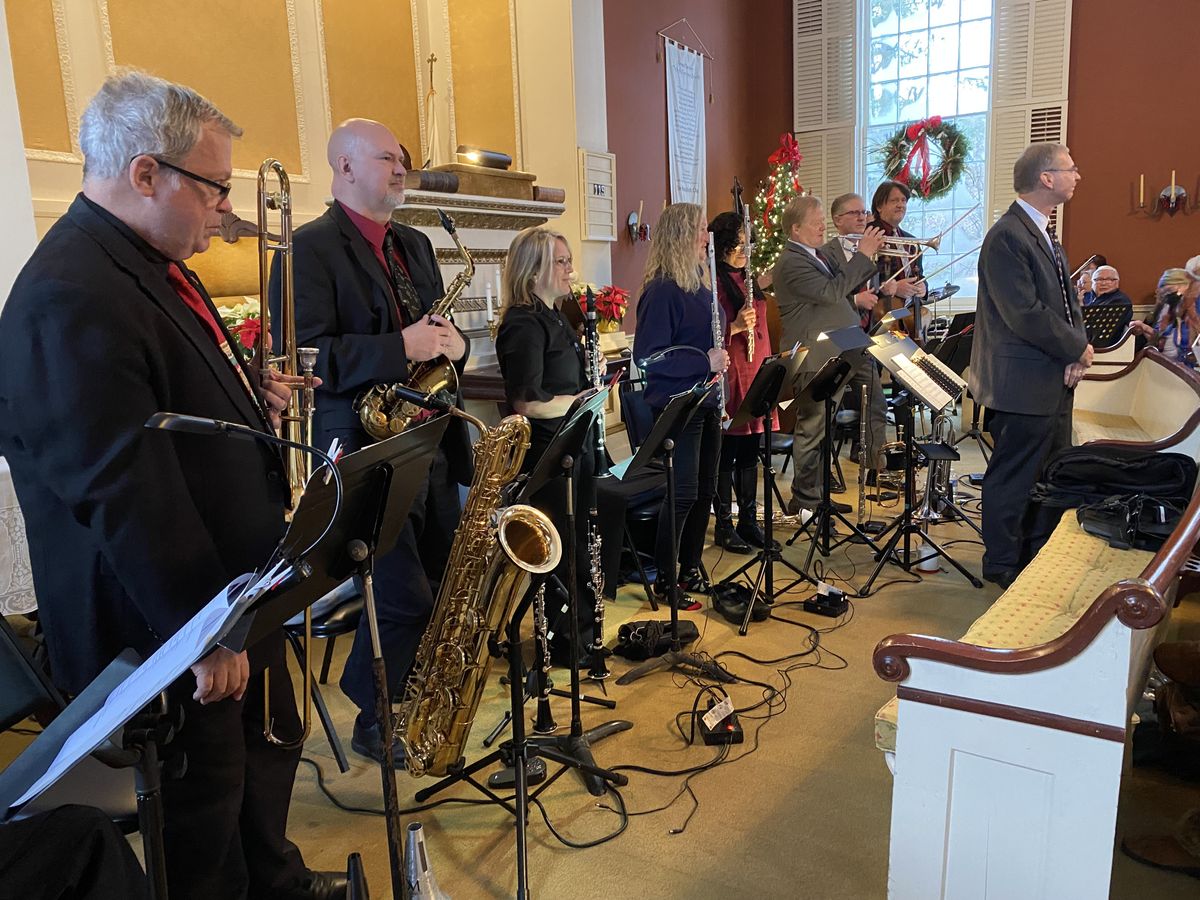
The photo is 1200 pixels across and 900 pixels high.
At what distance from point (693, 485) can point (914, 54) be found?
7.55m

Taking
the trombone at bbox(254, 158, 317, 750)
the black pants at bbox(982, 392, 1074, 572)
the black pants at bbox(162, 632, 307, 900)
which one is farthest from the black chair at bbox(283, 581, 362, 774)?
the black pants at bbox(982, 392, 1074, 572)

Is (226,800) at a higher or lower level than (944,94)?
lower

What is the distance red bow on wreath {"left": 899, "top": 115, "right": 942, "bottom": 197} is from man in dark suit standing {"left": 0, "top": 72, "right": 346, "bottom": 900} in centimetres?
879

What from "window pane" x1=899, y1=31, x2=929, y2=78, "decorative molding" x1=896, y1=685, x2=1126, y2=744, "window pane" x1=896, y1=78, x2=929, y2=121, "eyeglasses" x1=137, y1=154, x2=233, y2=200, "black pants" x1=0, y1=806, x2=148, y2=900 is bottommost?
"decorative molding" x1=896, y1=685, x2=1126, y2=744

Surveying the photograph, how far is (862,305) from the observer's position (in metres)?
5.23

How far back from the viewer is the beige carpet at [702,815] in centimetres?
219

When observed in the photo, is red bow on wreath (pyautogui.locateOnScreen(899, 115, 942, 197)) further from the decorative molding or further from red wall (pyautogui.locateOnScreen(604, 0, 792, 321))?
the decorative molding

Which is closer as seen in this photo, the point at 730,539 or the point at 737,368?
the point at 737,368

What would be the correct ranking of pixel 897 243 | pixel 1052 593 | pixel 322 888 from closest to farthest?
pixel 322 888, pixel 1052 593, pixel 897 243

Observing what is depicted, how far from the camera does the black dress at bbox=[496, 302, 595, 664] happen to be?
3275mm

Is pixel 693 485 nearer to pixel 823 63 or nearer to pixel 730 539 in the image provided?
pixel 730 539

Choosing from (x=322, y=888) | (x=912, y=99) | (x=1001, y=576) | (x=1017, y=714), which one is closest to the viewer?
(x=1017, y=714)

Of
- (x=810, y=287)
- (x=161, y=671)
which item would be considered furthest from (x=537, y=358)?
(x=161, y=671)

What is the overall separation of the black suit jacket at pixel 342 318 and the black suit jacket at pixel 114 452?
77 centimetres
